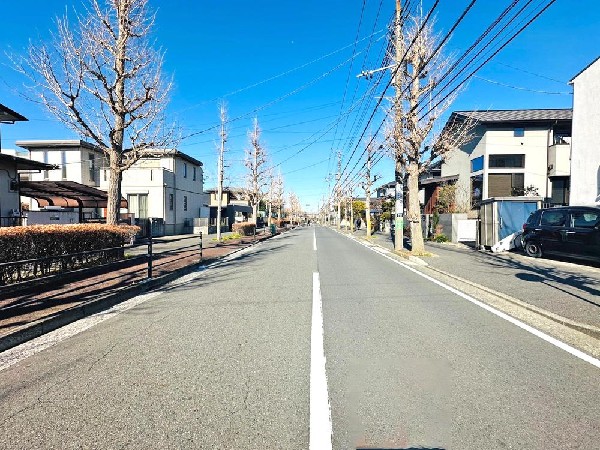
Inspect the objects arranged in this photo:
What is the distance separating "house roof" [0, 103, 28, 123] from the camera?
1266cm

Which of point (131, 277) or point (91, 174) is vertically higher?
point (91, 174)

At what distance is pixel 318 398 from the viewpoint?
3.06 m

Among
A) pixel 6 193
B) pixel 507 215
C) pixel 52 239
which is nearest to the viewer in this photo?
pixel 52 239

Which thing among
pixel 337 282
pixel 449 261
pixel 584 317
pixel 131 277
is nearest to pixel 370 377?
pixel 584 317

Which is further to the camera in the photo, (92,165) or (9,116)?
(92,165)

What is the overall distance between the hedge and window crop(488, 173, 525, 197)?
26267 millimetres

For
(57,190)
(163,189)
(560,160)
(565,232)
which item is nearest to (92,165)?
(163,189)

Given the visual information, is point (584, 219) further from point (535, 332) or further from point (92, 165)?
point (92, 165)

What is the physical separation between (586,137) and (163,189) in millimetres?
25906

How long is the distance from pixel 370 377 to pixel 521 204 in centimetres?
1577

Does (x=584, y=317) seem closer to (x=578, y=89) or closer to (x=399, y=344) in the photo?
(x=399, y=344)

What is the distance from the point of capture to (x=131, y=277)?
28.2 ft

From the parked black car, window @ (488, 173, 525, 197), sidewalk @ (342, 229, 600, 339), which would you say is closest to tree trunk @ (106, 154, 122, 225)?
sidewalk @ (342, 229, 600, 339)

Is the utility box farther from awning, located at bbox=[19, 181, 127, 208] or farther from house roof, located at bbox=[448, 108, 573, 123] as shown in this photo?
awning, located at bbox=[19, 181, 127, 208]
